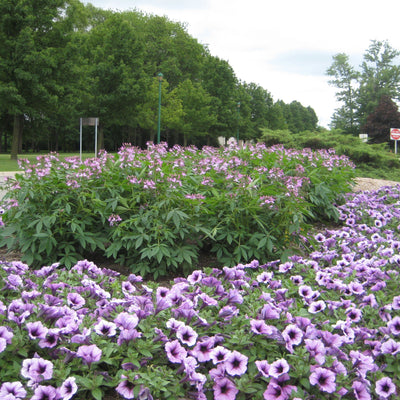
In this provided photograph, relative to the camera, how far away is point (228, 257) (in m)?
4.20

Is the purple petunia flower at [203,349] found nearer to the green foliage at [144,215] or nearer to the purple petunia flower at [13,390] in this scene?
the purple petunia flower at [13,390]

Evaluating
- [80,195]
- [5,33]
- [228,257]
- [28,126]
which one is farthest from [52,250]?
[28,126]

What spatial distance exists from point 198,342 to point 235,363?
232 mm

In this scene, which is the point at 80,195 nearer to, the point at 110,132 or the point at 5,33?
the point at 5,33

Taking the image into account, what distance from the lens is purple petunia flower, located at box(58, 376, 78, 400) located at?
1770 millimetres

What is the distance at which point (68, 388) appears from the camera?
1801 millimetres

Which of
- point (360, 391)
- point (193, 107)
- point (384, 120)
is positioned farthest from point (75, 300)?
point (384, 120)

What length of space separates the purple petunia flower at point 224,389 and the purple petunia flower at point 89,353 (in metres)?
0.56

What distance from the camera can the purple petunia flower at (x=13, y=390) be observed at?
1.77 meters

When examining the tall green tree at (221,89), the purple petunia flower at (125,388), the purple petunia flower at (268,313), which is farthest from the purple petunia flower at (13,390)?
the tall green tree at (221,89)

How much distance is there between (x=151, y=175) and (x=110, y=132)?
42.6m

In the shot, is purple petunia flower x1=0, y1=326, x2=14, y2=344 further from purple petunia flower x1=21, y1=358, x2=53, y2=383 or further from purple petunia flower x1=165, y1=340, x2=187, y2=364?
purple petunia flower x1=165, y1=340, x2=187, y2=364

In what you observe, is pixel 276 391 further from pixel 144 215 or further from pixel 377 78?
pixel 377 78

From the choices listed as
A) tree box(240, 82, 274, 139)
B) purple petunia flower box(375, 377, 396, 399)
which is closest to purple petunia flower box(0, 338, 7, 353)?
purple petunia flower box(375, 377, 396, 399)
